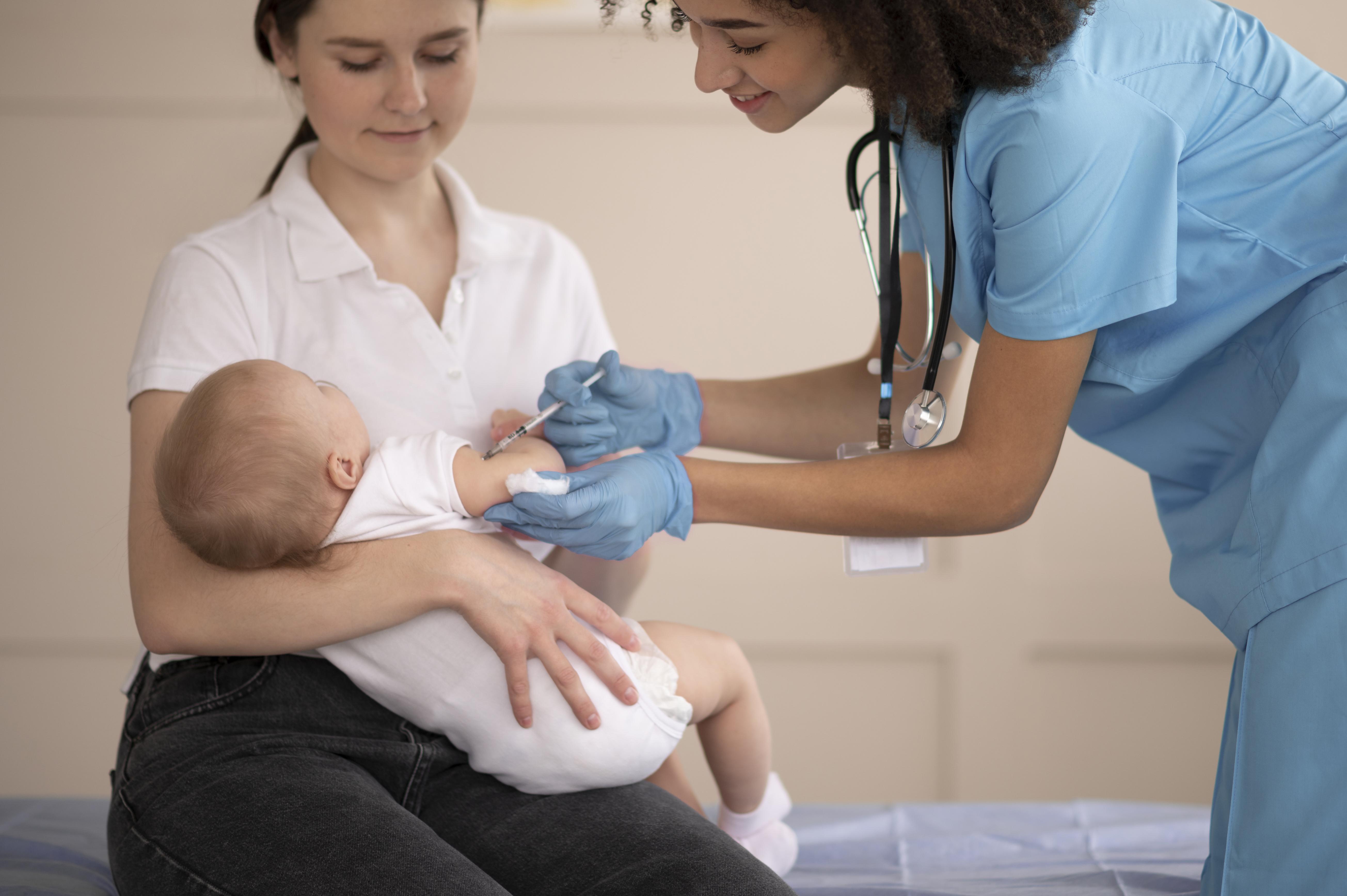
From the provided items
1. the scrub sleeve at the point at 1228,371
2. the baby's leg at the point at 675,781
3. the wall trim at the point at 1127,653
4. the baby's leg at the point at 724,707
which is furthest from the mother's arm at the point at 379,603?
the wall trim at the point at 1127,653

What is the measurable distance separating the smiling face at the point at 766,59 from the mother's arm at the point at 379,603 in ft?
1.99

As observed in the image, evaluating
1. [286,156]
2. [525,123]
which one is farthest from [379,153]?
[525,123]

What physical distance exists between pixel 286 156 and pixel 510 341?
1.56ft

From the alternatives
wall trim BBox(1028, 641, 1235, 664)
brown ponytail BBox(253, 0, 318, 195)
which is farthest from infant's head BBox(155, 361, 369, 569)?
wall trim BBox(1028, 641, 1235, 664)

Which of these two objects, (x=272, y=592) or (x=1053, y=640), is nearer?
(x=272, y=592)

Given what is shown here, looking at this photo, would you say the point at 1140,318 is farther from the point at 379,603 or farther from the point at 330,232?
the point at 330,232

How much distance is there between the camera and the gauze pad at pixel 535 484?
1219 millimetres

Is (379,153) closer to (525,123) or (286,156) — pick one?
(286,156)

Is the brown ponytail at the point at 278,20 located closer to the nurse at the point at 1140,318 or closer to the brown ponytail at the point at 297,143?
the brown ponytail at the point at 297,143

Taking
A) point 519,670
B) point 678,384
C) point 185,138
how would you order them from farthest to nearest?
point 185,138 → point 678,384 → point 519,670

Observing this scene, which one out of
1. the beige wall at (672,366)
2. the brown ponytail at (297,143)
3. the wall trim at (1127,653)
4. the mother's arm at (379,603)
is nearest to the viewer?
the mother's arm at (379,603)

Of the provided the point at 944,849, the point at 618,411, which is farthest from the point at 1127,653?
the point at 618,411

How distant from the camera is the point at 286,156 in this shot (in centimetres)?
169

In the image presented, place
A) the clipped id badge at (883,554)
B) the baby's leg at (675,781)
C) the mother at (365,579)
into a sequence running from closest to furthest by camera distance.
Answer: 1. the mother at (365,579)
2. the clipped id badge at (883,554)
3. the baby's leg at (675,781)
